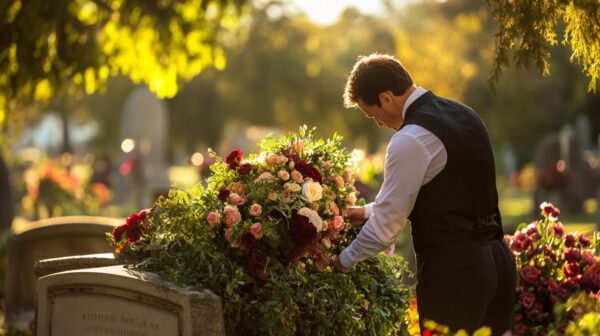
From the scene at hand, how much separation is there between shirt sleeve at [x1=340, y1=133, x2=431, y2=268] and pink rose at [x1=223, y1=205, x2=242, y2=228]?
27.5 inches

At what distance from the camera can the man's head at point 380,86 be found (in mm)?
4746

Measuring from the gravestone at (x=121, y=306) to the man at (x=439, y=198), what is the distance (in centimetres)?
83

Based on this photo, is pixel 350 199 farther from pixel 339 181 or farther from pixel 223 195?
pixel 223 195

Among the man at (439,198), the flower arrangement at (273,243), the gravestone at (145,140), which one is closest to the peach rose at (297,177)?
the flower arrangement at (273,243)

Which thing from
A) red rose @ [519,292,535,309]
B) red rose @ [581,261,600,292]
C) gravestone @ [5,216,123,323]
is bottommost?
red rose @ [519,292,535,309]

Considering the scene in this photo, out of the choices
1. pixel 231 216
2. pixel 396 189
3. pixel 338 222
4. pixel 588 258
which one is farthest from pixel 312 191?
pixel 588 258

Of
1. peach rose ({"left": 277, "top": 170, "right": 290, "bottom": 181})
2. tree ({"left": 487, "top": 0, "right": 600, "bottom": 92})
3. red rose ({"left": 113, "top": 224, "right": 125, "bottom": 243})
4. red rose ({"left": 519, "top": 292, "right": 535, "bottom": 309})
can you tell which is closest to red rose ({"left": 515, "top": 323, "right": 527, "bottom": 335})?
red rose ({"left": 519, "top": 292, "right": 535, "bottom": 309})

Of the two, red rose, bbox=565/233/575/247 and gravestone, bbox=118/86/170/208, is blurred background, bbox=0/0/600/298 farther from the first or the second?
red rose, bbox=565/233/575/247

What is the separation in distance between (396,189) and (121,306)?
1.50m

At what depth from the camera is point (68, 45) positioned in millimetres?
13648

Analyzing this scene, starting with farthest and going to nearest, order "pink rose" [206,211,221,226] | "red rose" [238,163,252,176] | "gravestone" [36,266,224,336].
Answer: "red rose" [238,163,252,176]
"pink rose" [206,211,221,226]
"gravestone" [36,266,224,336]

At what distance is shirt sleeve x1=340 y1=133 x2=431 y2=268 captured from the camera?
4.61 m

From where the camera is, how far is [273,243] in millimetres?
5203

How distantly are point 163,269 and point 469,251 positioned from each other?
5.22 ft
